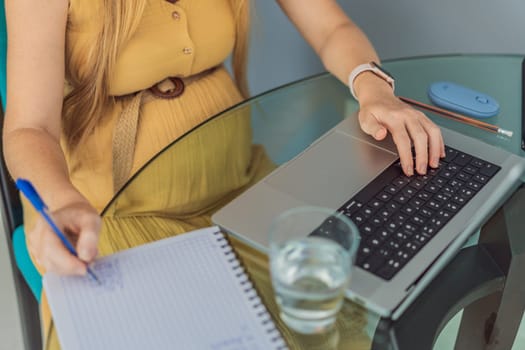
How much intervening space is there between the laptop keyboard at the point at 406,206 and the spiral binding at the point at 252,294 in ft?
0.42

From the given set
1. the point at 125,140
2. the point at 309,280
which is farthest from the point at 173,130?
the point at 309,280

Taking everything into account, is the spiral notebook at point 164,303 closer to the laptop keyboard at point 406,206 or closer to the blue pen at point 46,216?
the blue pen at point 46,216

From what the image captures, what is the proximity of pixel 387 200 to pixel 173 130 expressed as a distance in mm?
408

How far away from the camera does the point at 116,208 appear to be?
1.01 m

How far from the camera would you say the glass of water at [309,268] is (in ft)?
2.42

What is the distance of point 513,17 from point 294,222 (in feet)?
3.17

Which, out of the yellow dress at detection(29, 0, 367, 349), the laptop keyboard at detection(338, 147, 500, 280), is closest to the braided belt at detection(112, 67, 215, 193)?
the yellow dress at detection(29, 0, 367, 349)

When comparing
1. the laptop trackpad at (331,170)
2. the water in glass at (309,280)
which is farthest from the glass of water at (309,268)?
the laptop trackpad at (331,170)

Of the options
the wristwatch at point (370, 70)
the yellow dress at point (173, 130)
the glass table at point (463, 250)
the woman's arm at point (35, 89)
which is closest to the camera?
the glass table at point (463, 250)

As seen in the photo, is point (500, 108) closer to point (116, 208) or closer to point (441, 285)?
point (441, 285)

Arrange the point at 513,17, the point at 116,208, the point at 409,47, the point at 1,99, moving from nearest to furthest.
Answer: the point at 116,208 < the point at 1,99 < the point at 513,17 < the point at 409,47

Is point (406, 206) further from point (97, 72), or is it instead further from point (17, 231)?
point (17, 231)

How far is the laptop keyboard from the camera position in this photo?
0.81 m

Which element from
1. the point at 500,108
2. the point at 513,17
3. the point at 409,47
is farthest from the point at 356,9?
the point at 500,108
